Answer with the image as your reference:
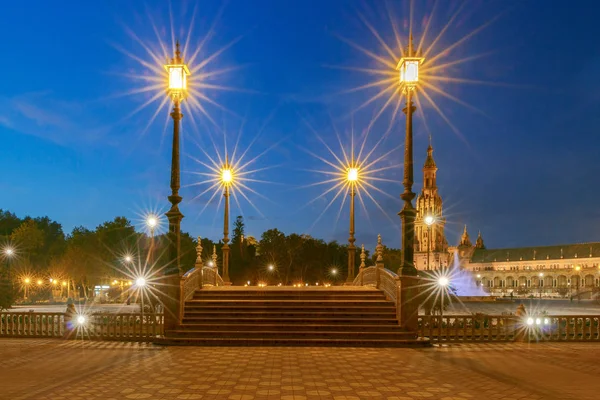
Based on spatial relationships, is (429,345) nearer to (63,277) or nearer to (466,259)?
(63,277)

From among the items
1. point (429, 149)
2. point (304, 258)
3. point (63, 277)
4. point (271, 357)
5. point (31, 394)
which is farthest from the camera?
point (429, 149)

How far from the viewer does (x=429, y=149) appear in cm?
14550

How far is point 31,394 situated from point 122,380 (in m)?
1.69

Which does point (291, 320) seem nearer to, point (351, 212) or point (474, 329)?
point (474, 329)

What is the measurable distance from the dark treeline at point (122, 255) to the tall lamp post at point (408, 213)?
28.7m

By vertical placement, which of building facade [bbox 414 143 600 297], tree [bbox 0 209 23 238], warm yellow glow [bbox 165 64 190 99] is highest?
warm yellow glow [bbox 165 64 190 99]

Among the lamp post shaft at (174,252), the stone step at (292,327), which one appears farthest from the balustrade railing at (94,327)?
the stone step at (292,327)

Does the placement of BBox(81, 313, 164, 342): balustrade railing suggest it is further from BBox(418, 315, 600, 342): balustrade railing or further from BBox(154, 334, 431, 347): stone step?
BBox(418, 315, 600, 342): balustrade railing

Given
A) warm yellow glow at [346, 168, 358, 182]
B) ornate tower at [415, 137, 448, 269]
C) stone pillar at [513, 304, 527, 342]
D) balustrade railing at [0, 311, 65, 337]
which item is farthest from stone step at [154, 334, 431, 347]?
ornate tower at [415, 137, 448, 269]

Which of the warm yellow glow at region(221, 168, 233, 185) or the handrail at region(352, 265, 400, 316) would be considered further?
the warm yellow glow at region(221, 168, 233, 185)

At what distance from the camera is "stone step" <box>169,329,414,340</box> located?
567 inches

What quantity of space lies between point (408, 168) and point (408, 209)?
138 cm

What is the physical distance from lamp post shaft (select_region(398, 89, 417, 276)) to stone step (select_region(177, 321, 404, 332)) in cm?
193

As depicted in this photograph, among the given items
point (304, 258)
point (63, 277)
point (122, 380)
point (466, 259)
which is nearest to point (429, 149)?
point (466, 259)
